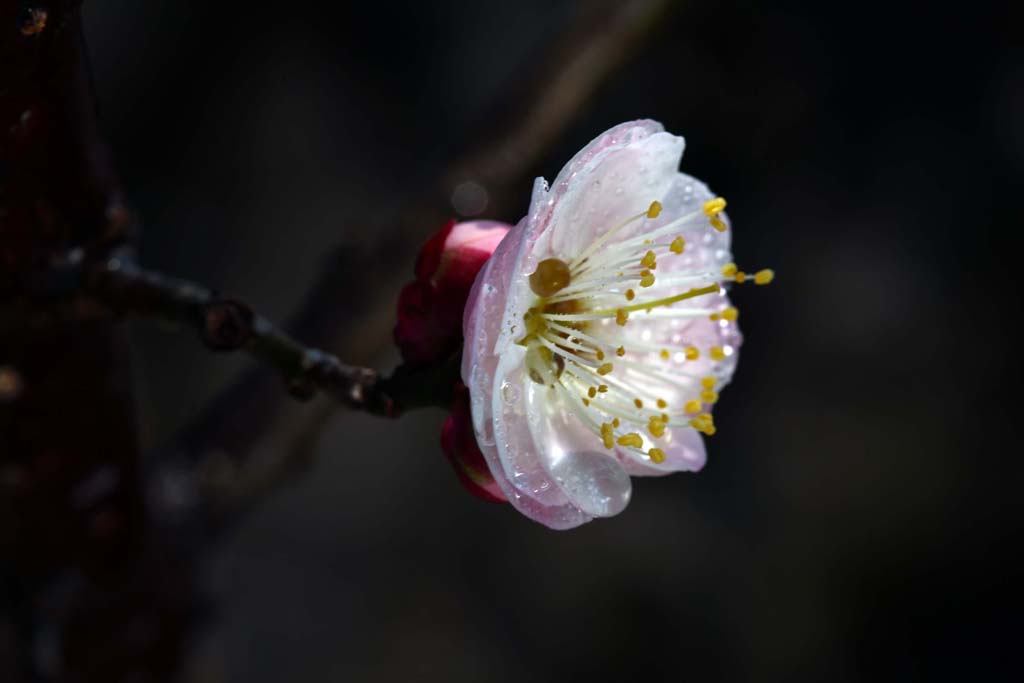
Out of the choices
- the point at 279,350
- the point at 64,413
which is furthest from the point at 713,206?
the point at 64,413

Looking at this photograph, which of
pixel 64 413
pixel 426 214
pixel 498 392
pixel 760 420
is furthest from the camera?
pixel 760 420

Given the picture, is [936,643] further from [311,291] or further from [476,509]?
[311,291]

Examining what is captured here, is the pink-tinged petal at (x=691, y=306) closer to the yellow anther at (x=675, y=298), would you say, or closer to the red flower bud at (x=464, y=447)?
the yellow anther at (x=675, y=298)

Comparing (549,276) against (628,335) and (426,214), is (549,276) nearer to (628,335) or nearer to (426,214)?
(628,335)

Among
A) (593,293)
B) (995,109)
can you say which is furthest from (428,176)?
(995,109)

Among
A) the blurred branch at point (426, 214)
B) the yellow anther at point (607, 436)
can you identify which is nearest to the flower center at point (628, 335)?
the yellow anther at point (607, 436)
